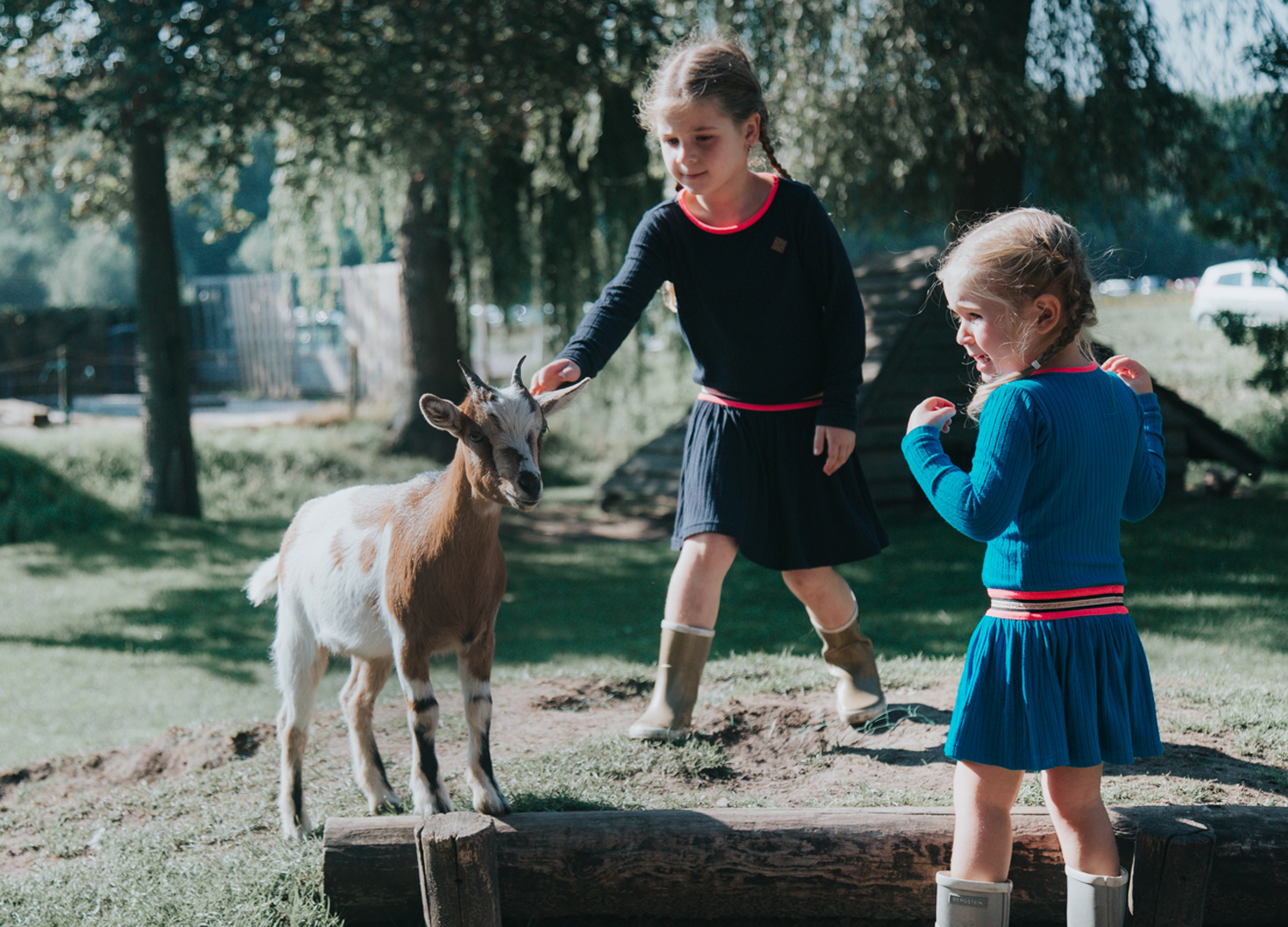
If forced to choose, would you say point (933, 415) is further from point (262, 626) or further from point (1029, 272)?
point (262, 626)

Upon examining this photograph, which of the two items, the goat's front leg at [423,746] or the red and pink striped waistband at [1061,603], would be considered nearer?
the red and pink striped waistband at [1061,603]

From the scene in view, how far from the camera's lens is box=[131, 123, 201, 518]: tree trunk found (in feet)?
34.4

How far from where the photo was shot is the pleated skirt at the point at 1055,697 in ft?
7.96

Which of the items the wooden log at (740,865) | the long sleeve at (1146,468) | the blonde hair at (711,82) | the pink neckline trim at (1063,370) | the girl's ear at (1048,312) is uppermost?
the blonde hair at (711,82)

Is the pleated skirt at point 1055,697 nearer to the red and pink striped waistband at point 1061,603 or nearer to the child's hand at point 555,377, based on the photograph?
the red and pink striped waistband at point 1061,603

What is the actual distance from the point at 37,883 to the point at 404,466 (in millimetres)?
9459

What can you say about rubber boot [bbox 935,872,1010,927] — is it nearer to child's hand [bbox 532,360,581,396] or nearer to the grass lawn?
the grass lawn

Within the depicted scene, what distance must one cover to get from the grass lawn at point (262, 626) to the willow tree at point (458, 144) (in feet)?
7.77

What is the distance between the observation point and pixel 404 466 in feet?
41.7

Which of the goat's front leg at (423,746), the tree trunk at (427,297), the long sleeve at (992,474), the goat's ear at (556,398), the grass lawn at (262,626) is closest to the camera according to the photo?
the long sleeve at (992,474)

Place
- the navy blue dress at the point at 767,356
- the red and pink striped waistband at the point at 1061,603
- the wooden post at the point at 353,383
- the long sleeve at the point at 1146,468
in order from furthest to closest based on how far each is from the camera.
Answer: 1. the wooden post at the point at 353,383
2. the navy blue dress at the point at 767,356
3. the long sleeve at the point at 1146,468
4. the red and pink striped waistband at the point at 1061,603

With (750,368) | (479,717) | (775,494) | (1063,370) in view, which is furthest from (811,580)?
(1063,370)

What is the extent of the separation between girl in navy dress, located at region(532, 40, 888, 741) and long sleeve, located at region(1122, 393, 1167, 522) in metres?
1.05

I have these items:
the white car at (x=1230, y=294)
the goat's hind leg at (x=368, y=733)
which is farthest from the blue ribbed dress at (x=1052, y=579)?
the white car at (x=1230, y=294)
